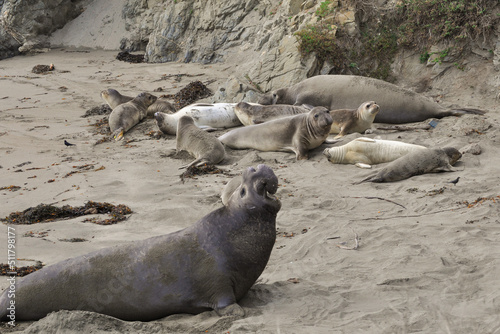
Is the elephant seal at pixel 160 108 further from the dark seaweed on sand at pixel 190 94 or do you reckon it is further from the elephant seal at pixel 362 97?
the elephant seal at pixel 362 97

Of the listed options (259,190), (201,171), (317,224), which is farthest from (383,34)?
(259,190)

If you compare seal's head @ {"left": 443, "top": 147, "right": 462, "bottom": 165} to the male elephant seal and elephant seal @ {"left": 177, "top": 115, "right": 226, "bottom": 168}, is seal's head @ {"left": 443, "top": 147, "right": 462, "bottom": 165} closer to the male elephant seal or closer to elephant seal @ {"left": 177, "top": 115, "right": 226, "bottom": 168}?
elephant seal @ {"left": 177, "top": 115, "right": 226, "bottom": 168}

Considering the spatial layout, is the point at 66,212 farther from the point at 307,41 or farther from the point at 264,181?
the point at 307,41

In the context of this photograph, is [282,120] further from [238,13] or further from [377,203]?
[238,13]

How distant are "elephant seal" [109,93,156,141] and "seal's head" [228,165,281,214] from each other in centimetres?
697

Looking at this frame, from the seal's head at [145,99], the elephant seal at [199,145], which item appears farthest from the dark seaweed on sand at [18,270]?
the seal's head at [145,99]

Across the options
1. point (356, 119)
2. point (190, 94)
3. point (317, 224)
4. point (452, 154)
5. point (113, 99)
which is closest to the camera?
point (317, 224)

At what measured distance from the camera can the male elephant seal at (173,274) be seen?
11.5 ft

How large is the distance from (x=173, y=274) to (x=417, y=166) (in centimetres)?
410

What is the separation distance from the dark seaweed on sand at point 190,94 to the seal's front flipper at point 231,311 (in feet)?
30.2

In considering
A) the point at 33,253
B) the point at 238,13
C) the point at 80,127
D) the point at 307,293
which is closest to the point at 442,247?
the point at 307,293

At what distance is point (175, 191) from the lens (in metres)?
6.68

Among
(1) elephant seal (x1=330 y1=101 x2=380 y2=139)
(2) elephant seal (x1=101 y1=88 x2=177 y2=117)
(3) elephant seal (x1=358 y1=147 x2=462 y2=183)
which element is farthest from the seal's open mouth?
(2) elephant seal (x1=101 y1=88 x2=177 y2=117)

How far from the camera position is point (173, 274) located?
3516mm
